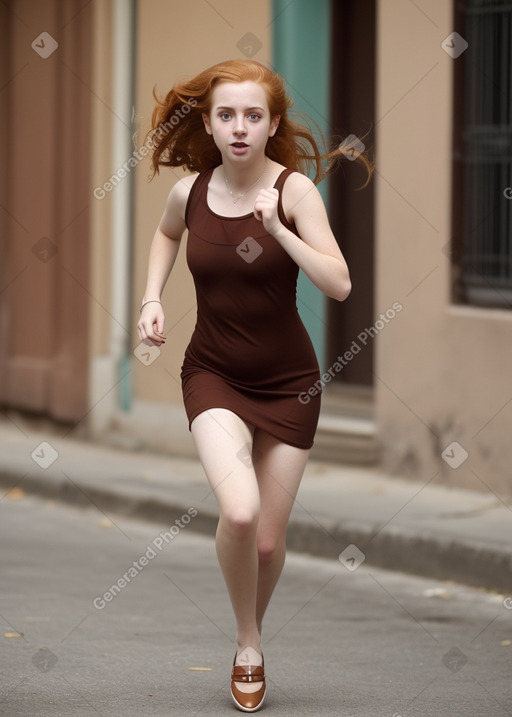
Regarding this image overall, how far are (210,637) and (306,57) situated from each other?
16.3 ft

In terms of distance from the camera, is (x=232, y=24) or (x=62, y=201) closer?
(x=232, y=24)

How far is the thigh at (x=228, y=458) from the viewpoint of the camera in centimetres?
436

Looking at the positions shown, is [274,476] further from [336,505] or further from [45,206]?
[45,206]

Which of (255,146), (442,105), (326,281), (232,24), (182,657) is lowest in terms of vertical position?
(182,657)

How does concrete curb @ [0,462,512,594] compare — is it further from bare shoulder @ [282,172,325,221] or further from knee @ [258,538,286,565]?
bare shoulder @ [282,172,325,221]

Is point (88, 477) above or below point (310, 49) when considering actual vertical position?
below

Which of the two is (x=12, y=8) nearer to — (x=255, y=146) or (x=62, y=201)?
(x=62, y=201)

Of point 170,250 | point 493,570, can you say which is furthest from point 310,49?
point 170,250

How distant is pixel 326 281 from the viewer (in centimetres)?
435

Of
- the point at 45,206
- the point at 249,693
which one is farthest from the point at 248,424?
the point at 45,206

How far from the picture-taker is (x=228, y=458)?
173 inches

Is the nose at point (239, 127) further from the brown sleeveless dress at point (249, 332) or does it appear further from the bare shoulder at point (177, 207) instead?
the bare shoulder at point (177, 207)

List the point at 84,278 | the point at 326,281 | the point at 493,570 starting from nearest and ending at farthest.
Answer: the point at 326,281 → the point at 493,570 → the point at 84,278

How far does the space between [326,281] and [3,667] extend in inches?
69.8
